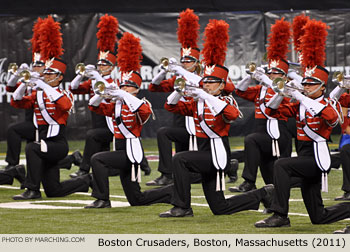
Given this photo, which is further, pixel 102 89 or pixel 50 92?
pixel 50 92

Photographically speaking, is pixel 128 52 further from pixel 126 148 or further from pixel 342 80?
pixel 342 80

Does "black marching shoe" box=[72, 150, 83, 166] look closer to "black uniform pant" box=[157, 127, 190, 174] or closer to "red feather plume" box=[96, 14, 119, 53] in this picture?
"black uniform pant" box=[157, 127, 190, 174]

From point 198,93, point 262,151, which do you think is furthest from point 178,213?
point 262,151

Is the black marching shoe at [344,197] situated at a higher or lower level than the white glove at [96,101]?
lower

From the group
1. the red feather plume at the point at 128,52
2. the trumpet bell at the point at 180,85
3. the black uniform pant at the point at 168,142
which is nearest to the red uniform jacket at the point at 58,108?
the red feather plume at the point at 128,52

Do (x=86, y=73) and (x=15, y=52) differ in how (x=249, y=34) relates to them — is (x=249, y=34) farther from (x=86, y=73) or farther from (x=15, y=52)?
(x=86, y=73)

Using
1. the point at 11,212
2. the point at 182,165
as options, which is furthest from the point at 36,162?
the point at 182,165

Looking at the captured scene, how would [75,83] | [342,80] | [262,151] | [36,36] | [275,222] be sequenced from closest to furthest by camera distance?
[275,222], [342,80], [262,151], [36,36], [75,83]

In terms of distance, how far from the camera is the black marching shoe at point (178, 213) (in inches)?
327

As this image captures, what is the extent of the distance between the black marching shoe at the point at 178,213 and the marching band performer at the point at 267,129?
164cm

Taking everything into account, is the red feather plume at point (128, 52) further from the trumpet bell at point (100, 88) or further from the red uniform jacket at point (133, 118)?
the trumpet bell at point (100, 88)

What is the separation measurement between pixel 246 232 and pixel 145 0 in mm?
8607

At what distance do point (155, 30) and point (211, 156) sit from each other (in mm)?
7516

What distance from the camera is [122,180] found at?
889 cm
